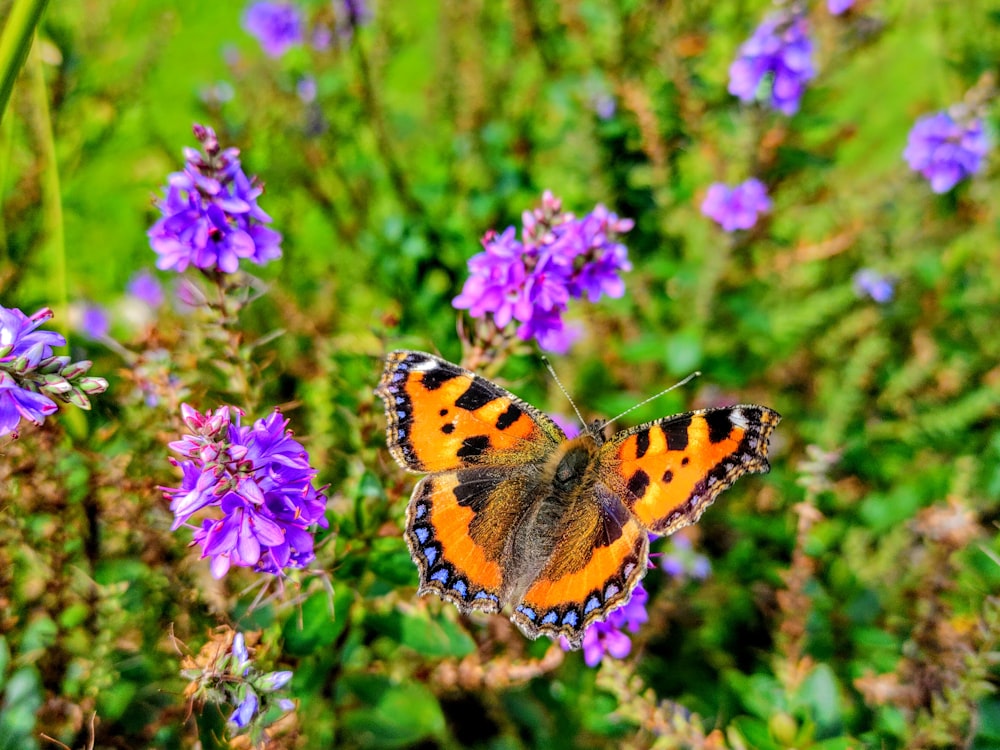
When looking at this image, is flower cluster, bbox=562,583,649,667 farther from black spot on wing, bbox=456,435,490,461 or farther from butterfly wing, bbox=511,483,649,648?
black spot on wing, bbox=456,435,490,461

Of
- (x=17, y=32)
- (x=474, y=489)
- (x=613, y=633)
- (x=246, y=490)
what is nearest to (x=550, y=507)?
(x=474, y=489)

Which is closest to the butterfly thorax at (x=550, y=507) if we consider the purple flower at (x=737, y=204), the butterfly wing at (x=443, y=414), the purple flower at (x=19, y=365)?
the butterfly wing at (x=443, y=414)

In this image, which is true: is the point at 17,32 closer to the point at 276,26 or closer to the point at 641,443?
the point at 641,443

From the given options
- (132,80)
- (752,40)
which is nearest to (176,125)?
(132,80)

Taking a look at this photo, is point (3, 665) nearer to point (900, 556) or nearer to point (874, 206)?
point (900, 556)

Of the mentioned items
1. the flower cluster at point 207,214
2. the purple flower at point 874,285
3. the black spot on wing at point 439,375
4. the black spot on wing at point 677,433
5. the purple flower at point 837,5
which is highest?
the purple flower at point 837,5

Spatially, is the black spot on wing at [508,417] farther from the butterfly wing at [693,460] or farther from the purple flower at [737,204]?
the purple flower at [737,204]
